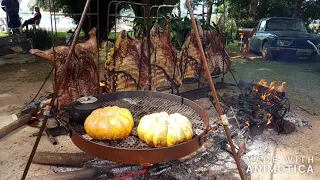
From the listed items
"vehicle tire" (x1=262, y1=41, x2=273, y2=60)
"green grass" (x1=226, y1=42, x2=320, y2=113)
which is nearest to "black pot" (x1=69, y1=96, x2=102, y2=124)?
"green grass" (x1=226, y1=42, x2=320, y2=113)

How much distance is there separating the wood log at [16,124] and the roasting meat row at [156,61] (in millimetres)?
1436

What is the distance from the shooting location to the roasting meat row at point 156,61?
468cm

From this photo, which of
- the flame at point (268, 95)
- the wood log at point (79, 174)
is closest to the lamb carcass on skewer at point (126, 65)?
the wood log at point (79, 174)

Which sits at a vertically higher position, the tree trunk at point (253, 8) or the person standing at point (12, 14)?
the tree trunk at point (253, 8)

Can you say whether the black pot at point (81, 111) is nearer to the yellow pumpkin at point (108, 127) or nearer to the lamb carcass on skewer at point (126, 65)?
the yellow pumpkin at point (108, 127)

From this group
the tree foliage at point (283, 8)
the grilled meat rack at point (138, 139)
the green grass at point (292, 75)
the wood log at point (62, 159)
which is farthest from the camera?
the tree foliage at point (283, 8)

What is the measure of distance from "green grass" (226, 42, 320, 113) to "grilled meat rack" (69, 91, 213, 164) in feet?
13.0

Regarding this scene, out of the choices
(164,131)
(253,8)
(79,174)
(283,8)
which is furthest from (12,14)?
(283,8)

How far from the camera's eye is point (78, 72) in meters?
4.34

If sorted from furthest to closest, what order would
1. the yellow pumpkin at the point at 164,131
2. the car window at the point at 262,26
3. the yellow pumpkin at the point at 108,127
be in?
the car window at the point at 262,26 < the yellow pumpkin at the point at 108,127 < the yellow pumpkin at the point at 164,131

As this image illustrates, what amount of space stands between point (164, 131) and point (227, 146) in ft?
6.56

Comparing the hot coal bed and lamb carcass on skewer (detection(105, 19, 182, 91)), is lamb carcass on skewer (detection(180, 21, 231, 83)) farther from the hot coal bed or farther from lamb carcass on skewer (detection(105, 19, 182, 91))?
the hot coal bed

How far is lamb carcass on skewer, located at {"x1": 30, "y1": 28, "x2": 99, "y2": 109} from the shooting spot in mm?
4133

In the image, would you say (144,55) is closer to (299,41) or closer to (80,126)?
(80,126)
